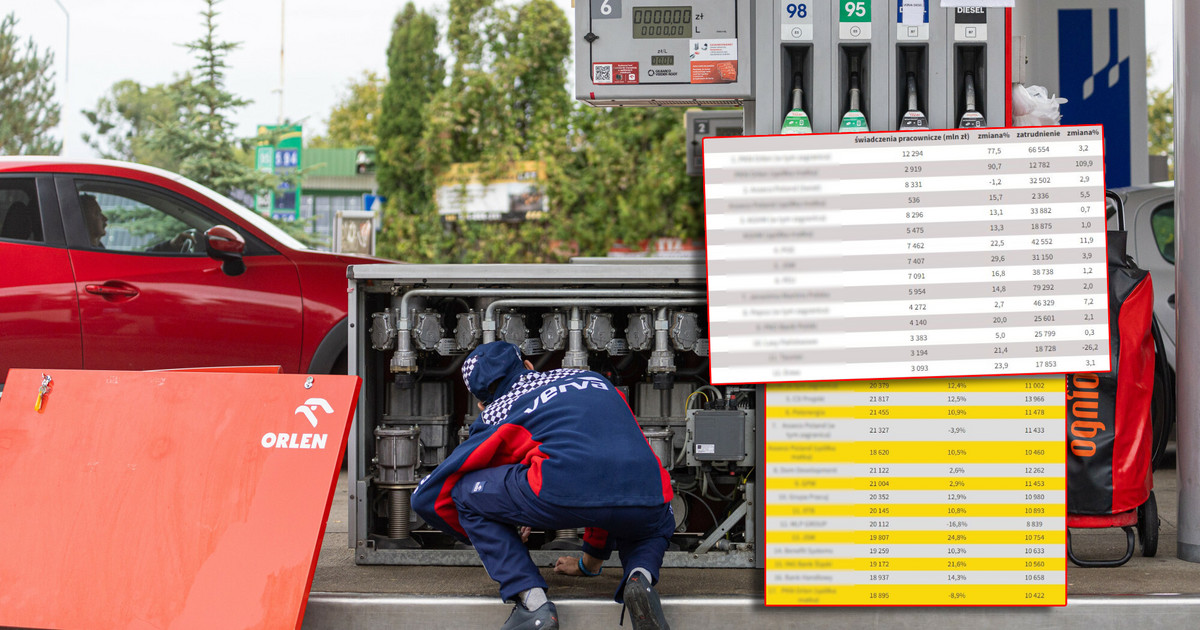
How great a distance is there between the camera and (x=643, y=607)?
10.9 ft

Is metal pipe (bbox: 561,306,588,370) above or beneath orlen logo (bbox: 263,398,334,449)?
above

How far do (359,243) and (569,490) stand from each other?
7334mm

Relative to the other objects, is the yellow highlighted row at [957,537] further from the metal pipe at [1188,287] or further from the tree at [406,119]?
the tree at [406,119]

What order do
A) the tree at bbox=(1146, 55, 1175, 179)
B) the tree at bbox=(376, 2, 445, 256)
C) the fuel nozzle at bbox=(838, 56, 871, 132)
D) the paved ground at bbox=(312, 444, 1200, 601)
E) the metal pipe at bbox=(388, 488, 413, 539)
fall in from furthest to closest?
the tree at bbox=(1146, 55, 1175, 179) < the tree at bbox=(376, 2, 445, 256) < the metal pipe at bbox=(388, 488, 413, 539) < the paved ground at bbox=(312, 444, 1200, 601) < the fuel nozzle at bbox=(838, 56, 871, 132)

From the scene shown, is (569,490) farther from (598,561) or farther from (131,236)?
(131,236)

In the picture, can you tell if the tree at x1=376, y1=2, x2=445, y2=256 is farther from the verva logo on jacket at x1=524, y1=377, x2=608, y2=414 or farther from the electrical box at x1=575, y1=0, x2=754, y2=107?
the verva logo on jacket at x1=524, y1=377, x2=608, y2=414

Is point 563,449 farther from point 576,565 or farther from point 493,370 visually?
point 576,565

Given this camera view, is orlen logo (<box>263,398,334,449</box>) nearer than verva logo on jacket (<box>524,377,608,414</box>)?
No

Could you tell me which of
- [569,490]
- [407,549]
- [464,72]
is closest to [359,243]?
[407,549]

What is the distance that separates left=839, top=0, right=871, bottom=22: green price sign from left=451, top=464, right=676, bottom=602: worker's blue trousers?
74.7 inches

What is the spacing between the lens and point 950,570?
11.7 feet

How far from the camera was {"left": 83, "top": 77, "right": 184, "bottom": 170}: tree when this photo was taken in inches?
636
